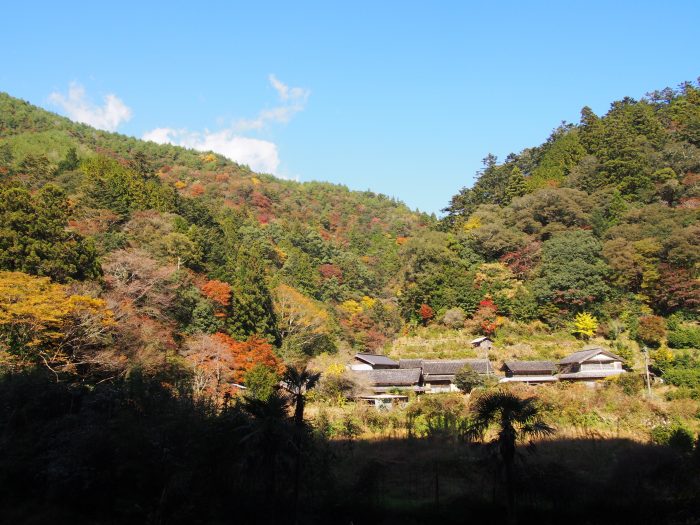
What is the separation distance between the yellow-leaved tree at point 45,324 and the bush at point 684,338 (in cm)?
3439

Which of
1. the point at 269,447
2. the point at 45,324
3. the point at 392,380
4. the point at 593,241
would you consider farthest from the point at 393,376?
the point at 269,447

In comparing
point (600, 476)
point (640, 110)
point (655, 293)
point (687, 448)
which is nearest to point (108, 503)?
point (600, 476)

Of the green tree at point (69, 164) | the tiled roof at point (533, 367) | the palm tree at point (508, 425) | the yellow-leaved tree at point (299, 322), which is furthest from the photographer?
the green tree at point (69, 164)

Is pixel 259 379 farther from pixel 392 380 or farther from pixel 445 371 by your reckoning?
pixel 445 371

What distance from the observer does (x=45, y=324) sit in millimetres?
23688

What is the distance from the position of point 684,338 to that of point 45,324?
1464 inches

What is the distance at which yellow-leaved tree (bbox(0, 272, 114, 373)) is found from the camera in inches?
896

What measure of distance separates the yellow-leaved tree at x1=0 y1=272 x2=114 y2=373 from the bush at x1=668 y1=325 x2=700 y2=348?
34.4 meters

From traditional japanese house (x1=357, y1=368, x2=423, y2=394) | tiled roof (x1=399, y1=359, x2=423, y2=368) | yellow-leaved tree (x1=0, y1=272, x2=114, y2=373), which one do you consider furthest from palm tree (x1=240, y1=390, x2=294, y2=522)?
tiled roof (x1=399, y1=359, x2=423, y2=368)

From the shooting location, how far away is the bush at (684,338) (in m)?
33.7

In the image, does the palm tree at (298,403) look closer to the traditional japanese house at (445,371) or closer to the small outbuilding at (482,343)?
the traditional japanese house at (445,371)

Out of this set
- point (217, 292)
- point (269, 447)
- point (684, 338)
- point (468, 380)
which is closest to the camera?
point (269, 447)

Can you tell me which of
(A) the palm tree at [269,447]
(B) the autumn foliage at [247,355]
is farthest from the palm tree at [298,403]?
(B) the autumn foliage at [247,355]

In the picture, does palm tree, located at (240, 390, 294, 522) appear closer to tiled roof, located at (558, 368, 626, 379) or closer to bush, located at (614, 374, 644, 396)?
bush, located at (614, 374, 644, 396)
